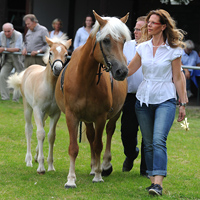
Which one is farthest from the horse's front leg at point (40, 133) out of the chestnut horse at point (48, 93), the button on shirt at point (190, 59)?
the button on shirt at point (190, 59)

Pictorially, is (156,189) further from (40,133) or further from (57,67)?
(57,67)

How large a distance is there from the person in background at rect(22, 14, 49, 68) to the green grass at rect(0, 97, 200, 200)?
10.5ft

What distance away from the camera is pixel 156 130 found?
4957mm

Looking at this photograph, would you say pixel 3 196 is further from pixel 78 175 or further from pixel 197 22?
pixel 197 22

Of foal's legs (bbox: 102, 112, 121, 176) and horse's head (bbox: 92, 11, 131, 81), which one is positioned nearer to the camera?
horse's head (bbox: 92, 11, 131, 81)

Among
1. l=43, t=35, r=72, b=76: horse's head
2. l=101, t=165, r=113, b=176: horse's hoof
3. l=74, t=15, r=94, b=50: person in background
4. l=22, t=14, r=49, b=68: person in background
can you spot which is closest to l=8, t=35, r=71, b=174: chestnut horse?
l=43, t=35, r=72, b=76: horse's head

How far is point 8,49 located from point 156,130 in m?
8.96

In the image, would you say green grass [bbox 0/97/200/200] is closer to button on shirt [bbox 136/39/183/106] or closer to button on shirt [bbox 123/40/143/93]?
button on shirt [bbox 136/39/183/106]

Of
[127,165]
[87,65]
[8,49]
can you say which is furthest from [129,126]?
[8,49]

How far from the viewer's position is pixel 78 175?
6.27m

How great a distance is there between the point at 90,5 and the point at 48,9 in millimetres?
1666

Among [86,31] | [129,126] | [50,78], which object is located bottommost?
[129,126]

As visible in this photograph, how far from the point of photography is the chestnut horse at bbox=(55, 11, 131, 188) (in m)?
4.95

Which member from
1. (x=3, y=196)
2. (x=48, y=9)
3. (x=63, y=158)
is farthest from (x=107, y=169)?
(x=48, y=9)
